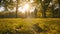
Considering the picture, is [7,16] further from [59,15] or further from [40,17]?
[59,15]

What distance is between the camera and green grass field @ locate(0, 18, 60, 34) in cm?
274

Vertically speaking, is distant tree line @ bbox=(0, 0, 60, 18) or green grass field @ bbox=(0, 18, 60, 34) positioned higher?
distant tree line @ bbox=(0, 0, 60, 18)

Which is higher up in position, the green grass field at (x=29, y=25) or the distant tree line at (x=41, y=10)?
the distant tree line at (x=41, y=10)

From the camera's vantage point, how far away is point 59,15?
2773 millimetres

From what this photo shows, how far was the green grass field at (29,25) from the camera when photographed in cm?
274

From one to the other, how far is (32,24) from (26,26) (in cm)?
13

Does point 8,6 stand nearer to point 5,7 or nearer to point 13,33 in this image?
point 5,7

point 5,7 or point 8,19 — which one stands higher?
point 5,7

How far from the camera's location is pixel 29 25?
279cm

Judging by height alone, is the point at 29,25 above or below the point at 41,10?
below

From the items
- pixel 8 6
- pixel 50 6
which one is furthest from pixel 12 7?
pixel 50 6

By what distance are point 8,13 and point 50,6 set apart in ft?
2.81

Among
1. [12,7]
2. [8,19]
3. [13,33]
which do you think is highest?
[12,7]

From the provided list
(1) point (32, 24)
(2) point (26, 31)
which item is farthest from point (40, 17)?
(2) point (26, 31)
